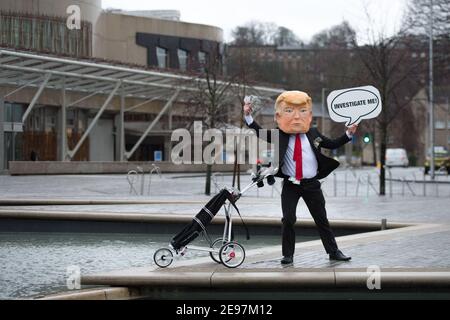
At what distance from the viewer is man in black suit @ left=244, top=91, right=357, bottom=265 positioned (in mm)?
9766

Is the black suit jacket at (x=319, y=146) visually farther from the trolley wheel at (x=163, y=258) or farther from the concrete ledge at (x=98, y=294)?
the concrete ledge at (x=98, y=294)

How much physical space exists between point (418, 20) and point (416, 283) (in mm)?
39223

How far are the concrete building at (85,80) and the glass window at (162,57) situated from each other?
88 millimetres

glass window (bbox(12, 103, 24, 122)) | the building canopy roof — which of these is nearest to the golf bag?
the building canopy roof

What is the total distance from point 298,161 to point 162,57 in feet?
208

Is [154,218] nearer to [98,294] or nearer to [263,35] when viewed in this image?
[98,294]

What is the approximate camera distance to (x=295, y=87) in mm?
88000

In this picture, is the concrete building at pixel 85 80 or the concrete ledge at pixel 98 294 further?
the concrete building at pixel 85 80

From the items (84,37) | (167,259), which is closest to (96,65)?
(84,37)

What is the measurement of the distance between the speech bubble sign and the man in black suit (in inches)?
7.0

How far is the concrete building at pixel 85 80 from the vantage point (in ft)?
152

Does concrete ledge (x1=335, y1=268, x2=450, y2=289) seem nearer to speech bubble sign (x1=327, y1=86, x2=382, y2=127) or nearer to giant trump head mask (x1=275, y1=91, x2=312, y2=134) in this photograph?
A: giant trump head mask (x1=275, y1=91, x2=312, y2=134)

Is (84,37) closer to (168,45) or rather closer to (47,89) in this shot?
(47,89)

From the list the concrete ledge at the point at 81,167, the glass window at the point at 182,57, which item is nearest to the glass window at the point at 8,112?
the concrete ledge at the point at 81,167
